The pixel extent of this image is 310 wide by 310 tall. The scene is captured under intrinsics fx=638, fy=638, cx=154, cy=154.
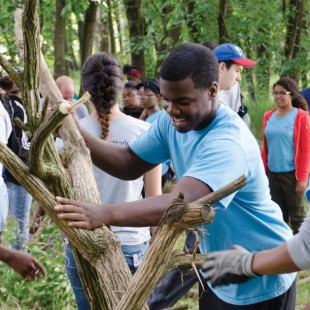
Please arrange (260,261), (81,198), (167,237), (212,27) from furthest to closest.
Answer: (212,27)
(81,198)
(260,261)
(167,237)

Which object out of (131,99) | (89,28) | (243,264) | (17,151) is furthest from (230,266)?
(89,28)

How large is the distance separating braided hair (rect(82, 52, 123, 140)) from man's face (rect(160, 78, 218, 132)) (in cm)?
98

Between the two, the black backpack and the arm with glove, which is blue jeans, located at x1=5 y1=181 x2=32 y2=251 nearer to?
the black backpack

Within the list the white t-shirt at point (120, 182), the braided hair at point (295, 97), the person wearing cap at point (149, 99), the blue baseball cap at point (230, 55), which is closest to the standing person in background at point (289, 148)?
the braided hair at point (295, 97)

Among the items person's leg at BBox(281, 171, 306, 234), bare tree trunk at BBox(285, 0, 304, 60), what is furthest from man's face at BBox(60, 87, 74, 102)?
bare tree trunk at BBox(285, 0, 304, 60)

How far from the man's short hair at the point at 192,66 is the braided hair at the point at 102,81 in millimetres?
927

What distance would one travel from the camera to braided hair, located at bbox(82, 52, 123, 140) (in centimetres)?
348

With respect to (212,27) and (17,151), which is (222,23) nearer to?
→ (212,27)

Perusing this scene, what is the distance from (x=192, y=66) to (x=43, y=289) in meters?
2.68

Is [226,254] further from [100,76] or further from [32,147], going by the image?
[100,76]

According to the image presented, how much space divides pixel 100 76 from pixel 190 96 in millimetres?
1125

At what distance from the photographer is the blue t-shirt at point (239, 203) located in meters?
2.44

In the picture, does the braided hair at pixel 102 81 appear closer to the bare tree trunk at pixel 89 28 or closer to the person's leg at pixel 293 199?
the person's leg at pixel 293 199

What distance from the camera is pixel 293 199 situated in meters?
6.59
